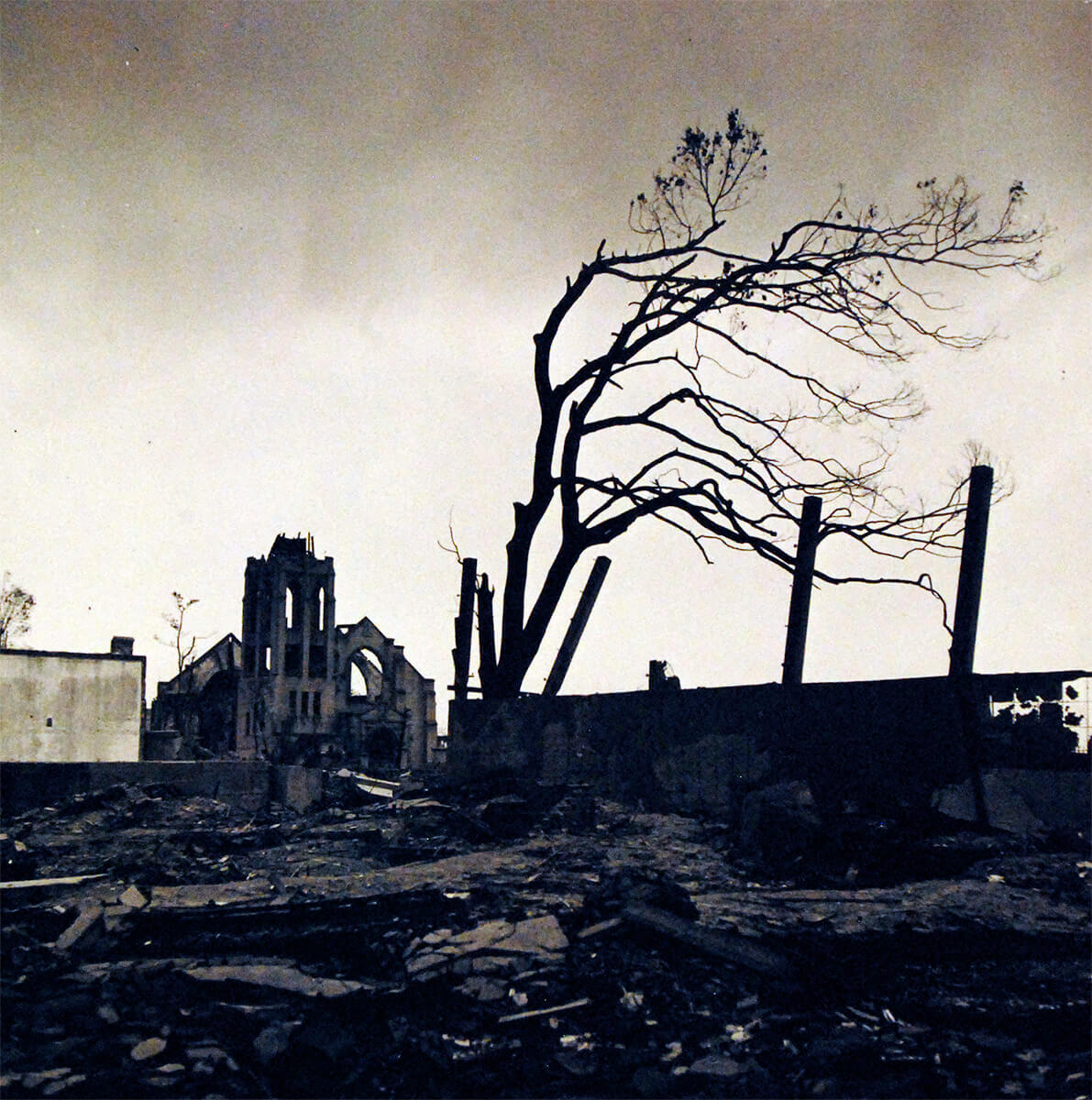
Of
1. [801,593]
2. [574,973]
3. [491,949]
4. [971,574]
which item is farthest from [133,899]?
[801,593]

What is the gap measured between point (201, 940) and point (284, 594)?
150ft

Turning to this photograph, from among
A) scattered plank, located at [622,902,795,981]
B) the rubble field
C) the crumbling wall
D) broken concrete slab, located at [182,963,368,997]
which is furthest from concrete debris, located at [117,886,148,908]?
the crumbling wall

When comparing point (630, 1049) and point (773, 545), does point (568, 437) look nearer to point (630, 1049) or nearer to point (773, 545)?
point (773, 545)

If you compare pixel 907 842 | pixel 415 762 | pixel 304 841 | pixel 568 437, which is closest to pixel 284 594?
pixel 415 762

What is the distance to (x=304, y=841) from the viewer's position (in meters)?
9.67

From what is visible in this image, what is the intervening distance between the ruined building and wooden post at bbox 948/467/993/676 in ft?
134

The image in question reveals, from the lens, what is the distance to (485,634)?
14961 mm

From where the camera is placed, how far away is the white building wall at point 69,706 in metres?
28.2

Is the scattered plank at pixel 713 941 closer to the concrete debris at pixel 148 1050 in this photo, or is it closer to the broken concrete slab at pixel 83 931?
the concrete debris at pixel 148 1050

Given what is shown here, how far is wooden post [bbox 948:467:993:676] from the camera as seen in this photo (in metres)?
8.77

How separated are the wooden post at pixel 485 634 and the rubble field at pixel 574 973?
656cm

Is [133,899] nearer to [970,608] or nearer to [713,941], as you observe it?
[713,941]

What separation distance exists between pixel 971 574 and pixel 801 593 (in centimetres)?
240

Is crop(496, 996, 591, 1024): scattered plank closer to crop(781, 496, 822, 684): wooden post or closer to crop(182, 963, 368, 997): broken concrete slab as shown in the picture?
crop(182, 963, 368, 997): broken concrete slab
